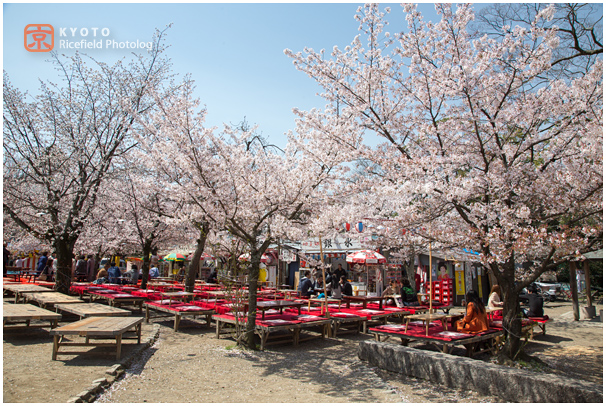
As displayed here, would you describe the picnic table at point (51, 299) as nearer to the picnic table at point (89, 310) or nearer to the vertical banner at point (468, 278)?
the picnic table at point (89, 310)

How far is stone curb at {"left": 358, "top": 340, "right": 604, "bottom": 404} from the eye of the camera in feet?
13.3

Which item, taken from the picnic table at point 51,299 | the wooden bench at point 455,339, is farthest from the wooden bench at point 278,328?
the picnic table at point 51,299

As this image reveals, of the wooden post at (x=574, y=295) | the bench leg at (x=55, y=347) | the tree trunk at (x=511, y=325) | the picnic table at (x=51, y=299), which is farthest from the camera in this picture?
the wooden post at (x=574, y=295)

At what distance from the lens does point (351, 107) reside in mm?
6398

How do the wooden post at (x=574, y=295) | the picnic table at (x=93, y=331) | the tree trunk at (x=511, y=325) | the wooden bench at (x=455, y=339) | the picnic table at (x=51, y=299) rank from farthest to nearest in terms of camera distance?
the wooden post at (x=574, y=295)
the picnic table at (x=51, y=299)
the wooden bench at (x=455, y=339)
the tree trunk at (x=511, y=325)
the picnic table at (x=93, y=331)

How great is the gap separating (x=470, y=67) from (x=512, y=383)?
412 cm

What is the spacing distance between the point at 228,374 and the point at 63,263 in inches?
337

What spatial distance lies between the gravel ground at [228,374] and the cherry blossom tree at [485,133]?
81.0 inches

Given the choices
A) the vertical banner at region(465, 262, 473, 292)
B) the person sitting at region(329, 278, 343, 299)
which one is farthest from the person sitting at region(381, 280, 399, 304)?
the vertical banner at region(465, 262, 473, 292)

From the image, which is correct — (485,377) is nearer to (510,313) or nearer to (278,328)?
(510,313)

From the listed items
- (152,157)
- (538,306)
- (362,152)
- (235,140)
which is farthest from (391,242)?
(152,157)

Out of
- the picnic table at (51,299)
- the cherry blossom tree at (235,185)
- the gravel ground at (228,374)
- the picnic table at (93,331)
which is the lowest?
the gravel ground at (228,374)

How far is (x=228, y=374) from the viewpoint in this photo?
5.49 metres

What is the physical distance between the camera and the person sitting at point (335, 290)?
11434 mm
